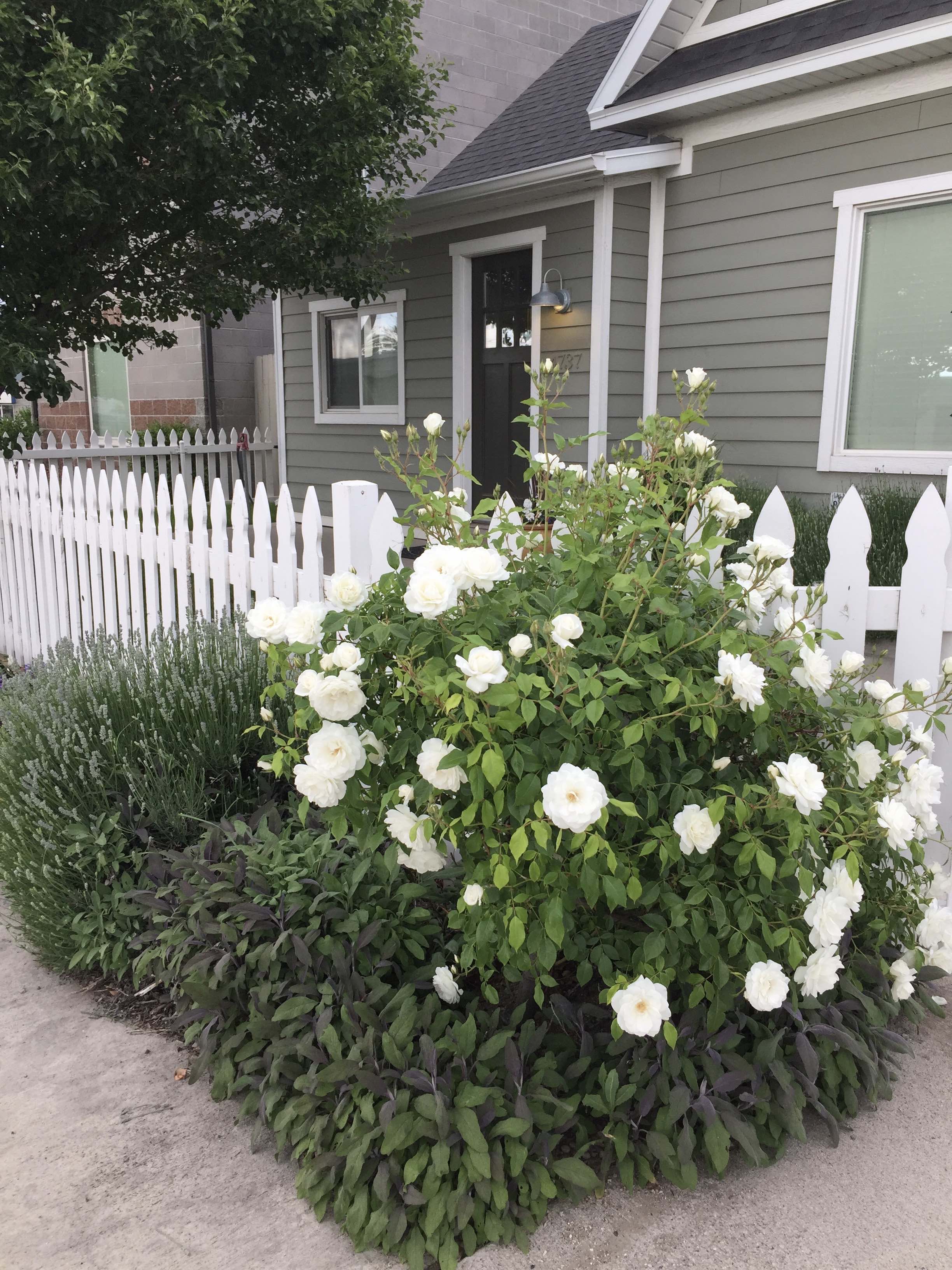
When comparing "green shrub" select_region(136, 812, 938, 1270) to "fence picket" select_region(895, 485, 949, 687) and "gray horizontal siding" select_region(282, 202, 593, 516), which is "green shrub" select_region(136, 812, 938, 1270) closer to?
"fence picket" select_region(895, 485, 949, 687)

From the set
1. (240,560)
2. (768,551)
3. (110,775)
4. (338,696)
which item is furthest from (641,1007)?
(240,560)

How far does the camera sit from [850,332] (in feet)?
20.7

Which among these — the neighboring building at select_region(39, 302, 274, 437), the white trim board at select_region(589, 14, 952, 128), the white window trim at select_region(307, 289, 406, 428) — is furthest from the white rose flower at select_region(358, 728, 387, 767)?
the neighboring building at select_region(39, 302, 274, 437)

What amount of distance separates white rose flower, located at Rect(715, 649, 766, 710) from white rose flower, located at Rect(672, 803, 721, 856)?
22cm

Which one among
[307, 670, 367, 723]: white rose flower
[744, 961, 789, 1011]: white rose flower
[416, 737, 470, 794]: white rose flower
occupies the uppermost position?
[307, 670, 367, 723]: white rose flower

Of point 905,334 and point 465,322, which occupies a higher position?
point 465,322

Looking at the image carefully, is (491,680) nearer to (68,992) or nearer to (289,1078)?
(289,1078)

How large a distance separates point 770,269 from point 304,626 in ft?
19.1

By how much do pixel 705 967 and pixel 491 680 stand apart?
2.44 feet

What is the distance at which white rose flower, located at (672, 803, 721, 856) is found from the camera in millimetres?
1808

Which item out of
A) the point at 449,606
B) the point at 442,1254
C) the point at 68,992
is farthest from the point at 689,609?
the point at 68,992

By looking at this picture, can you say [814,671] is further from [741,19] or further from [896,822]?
[741,19]

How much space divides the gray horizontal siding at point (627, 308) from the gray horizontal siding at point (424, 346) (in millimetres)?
215

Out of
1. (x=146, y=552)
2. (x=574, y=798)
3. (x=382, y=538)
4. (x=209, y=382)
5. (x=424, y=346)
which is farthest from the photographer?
(x=209, y=382)
